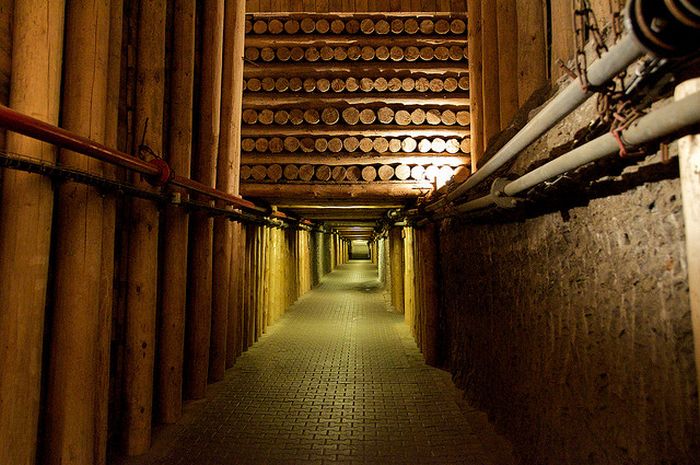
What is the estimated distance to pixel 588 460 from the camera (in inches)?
85.8

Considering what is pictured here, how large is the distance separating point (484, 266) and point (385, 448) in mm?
2073

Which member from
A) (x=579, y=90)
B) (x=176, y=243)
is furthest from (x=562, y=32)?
(x=176, y=243)

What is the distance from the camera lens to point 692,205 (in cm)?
134

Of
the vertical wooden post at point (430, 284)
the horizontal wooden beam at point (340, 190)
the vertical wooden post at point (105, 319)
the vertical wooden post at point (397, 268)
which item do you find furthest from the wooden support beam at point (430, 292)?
the vertical wooden post at point (105, 319)

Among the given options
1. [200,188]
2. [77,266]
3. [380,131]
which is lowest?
[77,266]

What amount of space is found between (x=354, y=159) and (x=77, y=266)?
4899 mm

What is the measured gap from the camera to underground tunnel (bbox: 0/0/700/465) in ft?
5.41

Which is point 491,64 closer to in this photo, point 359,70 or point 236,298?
point 359,70

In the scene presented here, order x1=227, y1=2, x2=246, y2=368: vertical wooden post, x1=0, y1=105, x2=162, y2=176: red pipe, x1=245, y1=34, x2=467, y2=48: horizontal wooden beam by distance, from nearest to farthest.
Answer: x1=0, y1=105, x2=162, y2=176: red pipe → x1=227, y1=2, x2=246, y2=368: vertical wooden post → x1=245, y1=34, x2=467, y2=48: horizontal wooden beam

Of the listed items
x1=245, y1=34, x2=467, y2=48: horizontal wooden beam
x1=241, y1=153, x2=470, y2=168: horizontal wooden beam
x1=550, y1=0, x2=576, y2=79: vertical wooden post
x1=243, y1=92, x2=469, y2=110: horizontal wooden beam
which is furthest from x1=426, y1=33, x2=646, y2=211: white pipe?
x1=245, y1=34, x2=467, y2=48: horizontal wooden beam

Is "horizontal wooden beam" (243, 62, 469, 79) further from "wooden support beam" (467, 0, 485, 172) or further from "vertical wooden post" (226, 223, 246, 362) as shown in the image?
"vertical wooden post" (226, 223, 246, 362)

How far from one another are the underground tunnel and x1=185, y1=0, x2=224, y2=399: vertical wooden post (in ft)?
0.10

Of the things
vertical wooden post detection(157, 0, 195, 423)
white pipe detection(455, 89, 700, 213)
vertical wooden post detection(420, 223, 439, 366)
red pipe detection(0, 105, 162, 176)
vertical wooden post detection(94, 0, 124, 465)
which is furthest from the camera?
vertical wooden post detection(420, 223, 439, 366)

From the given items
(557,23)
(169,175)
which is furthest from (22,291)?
(557,23)
